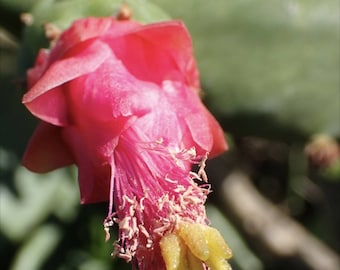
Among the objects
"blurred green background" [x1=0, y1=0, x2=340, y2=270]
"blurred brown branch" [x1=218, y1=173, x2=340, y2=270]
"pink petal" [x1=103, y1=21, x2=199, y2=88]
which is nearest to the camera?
"pink petal" [x1=103, y1=21, x2=199, y2=88]

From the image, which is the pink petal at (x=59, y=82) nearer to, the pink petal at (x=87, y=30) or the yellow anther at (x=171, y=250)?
the pink petal at (x=87, y=30)

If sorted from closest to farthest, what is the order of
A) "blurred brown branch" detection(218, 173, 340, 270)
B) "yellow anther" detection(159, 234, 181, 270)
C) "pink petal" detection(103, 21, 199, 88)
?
1. "yellow anther" detection(159, 234, 181, 270)
2. "pink petal" detection(103, 21, 199, 88)
3. "blurred brown branch" detection(218, 173, 340, 270)

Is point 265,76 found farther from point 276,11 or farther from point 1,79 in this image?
point 1,79

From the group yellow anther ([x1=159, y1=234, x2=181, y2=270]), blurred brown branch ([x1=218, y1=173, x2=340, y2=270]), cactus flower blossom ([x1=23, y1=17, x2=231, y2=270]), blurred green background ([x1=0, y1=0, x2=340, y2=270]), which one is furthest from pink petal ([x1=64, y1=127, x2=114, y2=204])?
blurred brown branch ([x1=218, y1=173, x2=340, y2=270])

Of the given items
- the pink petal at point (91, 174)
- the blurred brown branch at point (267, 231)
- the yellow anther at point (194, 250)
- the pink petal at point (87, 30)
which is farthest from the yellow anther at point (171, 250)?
the blurred brown branch at point (267, 231)

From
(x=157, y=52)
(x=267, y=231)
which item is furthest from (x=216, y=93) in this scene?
(x=267, y=231)

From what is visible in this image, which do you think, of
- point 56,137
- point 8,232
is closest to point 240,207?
point 8,232

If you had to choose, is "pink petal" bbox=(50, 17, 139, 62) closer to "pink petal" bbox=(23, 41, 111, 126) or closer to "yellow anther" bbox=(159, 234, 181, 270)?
"pink petal" bbox=(23, 41, 111, 126)
